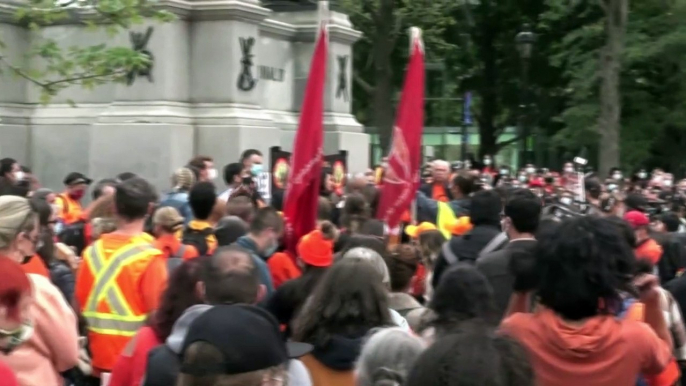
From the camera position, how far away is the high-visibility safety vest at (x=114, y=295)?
6508 mm

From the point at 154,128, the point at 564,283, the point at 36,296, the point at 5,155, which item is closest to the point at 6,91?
the point at 5,155

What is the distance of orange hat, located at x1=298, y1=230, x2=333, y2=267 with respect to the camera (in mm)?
6609

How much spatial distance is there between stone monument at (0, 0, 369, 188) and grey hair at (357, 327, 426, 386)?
13.6m

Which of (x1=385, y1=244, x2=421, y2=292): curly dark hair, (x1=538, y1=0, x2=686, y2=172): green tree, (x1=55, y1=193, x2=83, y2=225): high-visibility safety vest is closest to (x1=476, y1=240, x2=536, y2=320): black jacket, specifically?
(x1=385, y1=244, x2=421, y2=292): curly dark hair

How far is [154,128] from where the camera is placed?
17531 millimetres

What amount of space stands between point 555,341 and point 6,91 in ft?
50.4

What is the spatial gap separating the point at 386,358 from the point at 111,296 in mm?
2806

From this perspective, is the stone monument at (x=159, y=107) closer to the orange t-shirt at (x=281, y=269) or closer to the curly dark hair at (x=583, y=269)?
the orange t-shirt at (x=281, y=269)

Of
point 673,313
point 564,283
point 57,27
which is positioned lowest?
point 673,313

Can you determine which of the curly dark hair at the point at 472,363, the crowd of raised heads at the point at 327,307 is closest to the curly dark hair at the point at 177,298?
the crowd of raised heads at the point at 327,307

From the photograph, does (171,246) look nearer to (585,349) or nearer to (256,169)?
(585,349)

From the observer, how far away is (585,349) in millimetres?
4484

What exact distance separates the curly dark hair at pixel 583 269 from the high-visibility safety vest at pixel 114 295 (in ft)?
8.50

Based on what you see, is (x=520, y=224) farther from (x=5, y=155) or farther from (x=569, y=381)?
(x=5, y=155)
